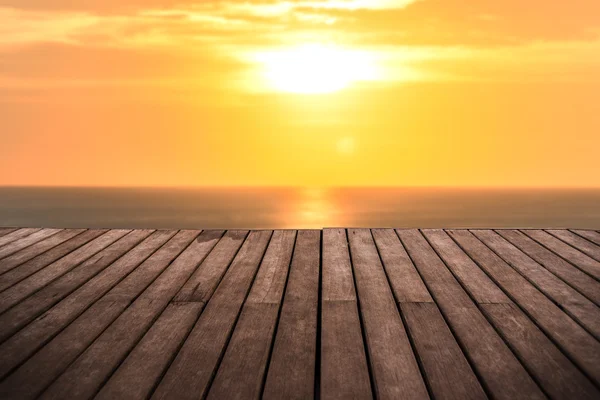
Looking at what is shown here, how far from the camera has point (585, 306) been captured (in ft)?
8.59

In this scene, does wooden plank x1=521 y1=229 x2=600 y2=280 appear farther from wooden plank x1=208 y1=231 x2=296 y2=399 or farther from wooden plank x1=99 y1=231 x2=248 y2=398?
wooden plank x1=99 y1=231 x2=248 y2=398

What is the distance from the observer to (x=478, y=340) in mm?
2156

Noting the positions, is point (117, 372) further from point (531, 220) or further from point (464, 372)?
point (531, 220)

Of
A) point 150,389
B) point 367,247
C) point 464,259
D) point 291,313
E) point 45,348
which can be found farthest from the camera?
point 367,247

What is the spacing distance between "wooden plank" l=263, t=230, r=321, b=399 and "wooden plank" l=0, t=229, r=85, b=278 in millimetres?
1729

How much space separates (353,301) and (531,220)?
68.5 metres

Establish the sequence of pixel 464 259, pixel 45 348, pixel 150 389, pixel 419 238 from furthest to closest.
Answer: pixel 419 238 < pixel 464 259 < pixel 45 348 < pixel 150 389

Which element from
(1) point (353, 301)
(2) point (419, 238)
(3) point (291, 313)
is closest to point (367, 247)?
(2) point (419, 238)

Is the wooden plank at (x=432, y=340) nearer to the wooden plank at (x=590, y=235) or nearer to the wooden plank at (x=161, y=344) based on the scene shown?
the wooden plank at (x=161, y=344)

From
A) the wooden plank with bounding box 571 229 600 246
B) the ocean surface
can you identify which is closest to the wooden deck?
the wooden plank with bounding box 571 229 600 246

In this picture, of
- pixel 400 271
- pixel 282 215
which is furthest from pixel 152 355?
pixel 282 215

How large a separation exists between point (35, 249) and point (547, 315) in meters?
3.47

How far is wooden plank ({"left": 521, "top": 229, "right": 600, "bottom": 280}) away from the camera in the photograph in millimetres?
3328

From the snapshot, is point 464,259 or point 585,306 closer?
point 585,306
